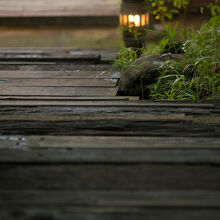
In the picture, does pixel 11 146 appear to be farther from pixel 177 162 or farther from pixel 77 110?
pixel 177 162

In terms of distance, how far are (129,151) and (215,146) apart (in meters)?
0.35

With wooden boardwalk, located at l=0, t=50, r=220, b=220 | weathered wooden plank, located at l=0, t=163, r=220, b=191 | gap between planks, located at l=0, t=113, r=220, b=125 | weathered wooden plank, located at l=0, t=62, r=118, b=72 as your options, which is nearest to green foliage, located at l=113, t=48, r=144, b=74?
weathered wooden plank, located at l=0, t=62, r=118, b=72

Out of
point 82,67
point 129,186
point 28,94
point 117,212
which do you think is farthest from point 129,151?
point 82,67

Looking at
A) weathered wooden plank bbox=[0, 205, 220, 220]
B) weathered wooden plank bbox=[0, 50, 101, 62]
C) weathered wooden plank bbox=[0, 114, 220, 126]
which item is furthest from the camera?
weathered wooden plank bbox=[0, 50, 101, 62]

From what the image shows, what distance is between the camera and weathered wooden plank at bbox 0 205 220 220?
0.88m

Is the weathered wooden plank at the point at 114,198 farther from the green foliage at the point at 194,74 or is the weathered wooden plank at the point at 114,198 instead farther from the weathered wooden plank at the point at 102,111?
the green foliage at the point at 194,74

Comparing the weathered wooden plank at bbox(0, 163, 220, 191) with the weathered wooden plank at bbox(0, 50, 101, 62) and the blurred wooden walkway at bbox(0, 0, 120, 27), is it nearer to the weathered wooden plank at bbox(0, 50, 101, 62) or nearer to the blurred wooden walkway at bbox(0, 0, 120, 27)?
the weathered wooden plank at bbox(0, 50, 101, 62)

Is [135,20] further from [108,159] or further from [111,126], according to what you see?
[108,159]

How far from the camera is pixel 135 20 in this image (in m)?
3.46

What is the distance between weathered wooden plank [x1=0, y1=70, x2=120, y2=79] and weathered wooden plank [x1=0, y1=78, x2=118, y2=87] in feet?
0.30

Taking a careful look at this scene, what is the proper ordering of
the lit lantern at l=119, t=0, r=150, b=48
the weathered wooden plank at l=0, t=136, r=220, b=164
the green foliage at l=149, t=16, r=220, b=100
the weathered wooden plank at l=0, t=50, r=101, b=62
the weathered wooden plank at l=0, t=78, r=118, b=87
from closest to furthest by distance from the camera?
the weathered wooden plank at l=0, t=136, r=220, b=164 < the green foliage at l=149, t=16, r=220, b=100 < the weathered wooden plank at l=0, t=78, r=118, b=87 < the weathered wooden plank at l=0, t=50, r=101, b=62 < the lit lantern at l=119, t=0, r=150, b=48

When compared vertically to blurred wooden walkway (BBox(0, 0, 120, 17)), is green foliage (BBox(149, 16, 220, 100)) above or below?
below

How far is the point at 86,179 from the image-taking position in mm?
1072

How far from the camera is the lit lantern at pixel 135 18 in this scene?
3.44 meters
